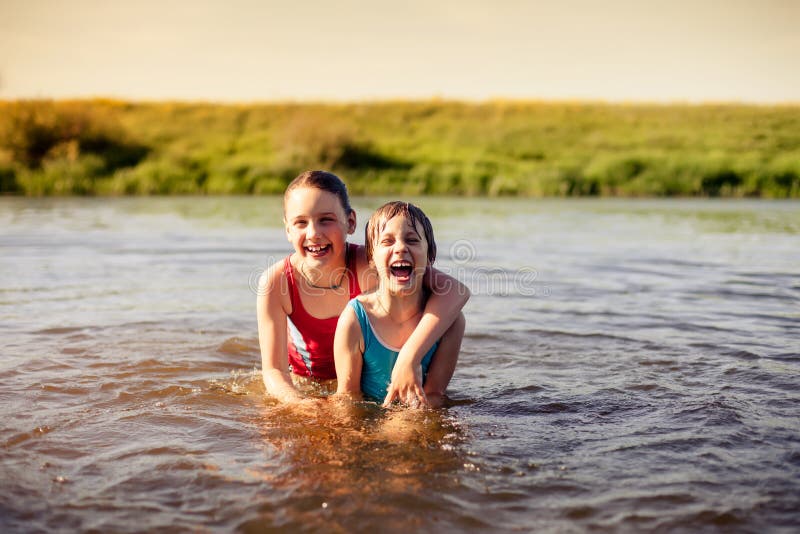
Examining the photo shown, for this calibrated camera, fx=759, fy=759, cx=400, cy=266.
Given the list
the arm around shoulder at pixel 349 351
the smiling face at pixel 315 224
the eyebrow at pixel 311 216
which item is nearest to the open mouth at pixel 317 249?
the smiling face at pixel 315 224

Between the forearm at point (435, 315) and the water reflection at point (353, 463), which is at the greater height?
the forearm at point (435, 315)

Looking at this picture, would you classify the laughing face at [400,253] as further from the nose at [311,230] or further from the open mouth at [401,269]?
the nose at [311,230]

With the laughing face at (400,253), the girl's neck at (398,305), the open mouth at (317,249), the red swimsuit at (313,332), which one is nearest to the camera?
the laughing face at (400,253)

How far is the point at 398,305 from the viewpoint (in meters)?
4.31

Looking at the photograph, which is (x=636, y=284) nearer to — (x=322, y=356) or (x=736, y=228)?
(x=322, y=356)

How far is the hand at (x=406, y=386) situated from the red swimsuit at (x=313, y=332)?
725 millimetres

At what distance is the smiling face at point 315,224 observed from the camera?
14.3 feet

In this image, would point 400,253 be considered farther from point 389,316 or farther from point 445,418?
point 445,418

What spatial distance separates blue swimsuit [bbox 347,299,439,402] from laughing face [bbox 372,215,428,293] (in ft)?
0.76

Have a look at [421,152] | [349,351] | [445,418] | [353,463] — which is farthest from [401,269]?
[421,152]

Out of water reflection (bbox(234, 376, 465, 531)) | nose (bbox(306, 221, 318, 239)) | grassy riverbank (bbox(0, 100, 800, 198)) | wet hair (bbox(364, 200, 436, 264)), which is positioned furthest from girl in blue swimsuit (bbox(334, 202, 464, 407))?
grassy riverbank (bbox(0, 100, 800, 198))

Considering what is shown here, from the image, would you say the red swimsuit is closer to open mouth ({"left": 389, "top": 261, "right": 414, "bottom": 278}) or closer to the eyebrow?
the eyebrow

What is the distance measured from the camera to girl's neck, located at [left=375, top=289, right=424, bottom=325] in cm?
→ 429

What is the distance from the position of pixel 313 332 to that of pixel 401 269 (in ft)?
2.91
